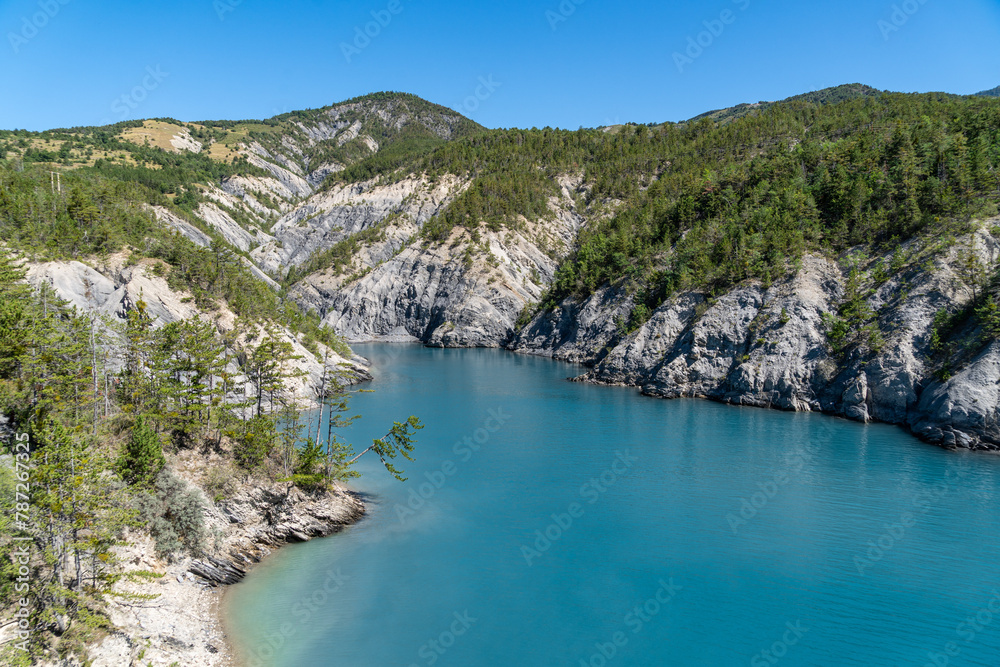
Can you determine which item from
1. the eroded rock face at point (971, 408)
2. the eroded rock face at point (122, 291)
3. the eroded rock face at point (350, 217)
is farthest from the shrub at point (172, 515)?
the eroded rock face at point (350, 217)

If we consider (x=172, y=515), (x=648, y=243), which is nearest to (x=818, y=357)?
(x=648, y=243)

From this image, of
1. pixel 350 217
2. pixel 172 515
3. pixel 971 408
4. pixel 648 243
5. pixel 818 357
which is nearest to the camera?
pixel 172 515

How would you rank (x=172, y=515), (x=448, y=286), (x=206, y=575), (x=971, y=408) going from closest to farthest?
1. (x=206, y=575)
2. (x=172, y=515)
3. (x=971, y=408)
4. (x=448, y=286)

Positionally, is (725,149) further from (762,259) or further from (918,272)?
(918,272)

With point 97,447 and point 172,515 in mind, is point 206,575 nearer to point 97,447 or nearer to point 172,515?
point 172,515

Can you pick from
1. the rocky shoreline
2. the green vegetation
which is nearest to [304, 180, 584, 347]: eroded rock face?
the green vegetation

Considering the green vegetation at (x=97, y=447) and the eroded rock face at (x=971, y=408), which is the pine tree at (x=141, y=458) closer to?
the green vegetation at (x=97, y=447)

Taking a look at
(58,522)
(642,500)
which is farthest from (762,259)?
(58,522)
